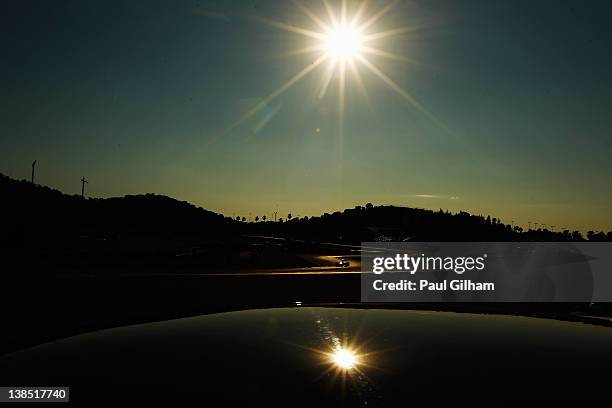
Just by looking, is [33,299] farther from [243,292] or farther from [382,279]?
[382,279]

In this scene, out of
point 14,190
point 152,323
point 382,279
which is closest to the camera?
point 152,323

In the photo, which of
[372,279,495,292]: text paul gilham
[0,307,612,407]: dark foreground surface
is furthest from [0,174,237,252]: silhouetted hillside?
[0,307,612,407]: dark foreground surface

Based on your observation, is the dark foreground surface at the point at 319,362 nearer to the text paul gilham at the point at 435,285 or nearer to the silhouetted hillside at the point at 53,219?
the text paul gilham at the point at 435,285

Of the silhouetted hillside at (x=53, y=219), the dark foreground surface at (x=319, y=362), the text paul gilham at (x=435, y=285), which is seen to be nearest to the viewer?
the dark foreground surface at (x=319, y=362)

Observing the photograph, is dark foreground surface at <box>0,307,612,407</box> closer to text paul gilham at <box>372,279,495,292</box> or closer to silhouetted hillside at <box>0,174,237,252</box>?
text paul gilham at <box>372,279,495,292</box>

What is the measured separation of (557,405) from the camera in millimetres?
6332

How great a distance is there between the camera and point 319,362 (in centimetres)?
836

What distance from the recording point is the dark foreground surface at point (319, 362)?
6.59m

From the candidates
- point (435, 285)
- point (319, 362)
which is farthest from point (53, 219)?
point (319, 362)

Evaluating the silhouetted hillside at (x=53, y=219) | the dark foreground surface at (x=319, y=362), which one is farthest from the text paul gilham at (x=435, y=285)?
the silhouetted hillside at (x=53, y=219)

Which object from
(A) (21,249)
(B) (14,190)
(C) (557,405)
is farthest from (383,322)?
(B) (14,190)

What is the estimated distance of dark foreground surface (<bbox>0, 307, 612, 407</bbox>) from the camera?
21.6 ft

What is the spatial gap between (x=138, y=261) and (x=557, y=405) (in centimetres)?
3328

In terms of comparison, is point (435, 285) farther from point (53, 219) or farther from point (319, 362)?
point (53, 219)
